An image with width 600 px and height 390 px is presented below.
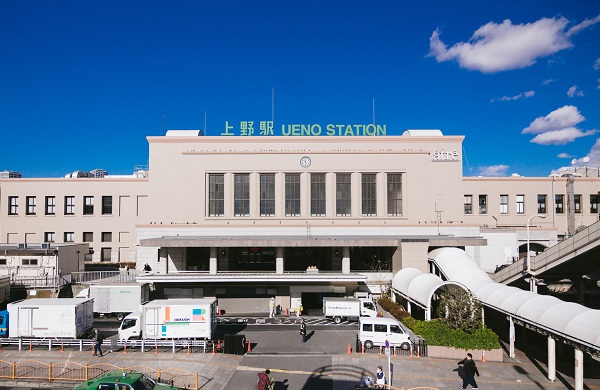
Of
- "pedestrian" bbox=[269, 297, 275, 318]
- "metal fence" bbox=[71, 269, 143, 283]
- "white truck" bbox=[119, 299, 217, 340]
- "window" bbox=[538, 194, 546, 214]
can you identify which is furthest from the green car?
"window" bbox=[538, 194, 546, 214]

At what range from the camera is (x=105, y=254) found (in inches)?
2746

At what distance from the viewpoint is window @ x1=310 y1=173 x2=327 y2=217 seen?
5878 cm

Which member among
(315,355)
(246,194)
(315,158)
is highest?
(315,158)

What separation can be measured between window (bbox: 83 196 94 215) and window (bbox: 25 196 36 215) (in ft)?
26.0

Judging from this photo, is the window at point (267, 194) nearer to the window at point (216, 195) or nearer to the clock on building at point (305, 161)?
the clock on building at point (305, 161)

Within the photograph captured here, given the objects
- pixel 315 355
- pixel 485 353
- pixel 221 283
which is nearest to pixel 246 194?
pixel 221 283

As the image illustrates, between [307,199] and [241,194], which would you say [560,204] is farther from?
[241,194]

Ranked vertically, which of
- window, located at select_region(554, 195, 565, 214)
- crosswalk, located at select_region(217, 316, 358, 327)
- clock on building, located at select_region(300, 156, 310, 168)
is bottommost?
crosswalk, located at select_region(217, 316, 358, 327)

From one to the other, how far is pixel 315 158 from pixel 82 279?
3186 centimetres

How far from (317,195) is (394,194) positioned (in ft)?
33.5

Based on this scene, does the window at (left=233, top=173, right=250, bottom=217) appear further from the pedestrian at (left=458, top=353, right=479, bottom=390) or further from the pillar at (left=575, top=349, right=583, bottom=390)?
the pillar at (left=575, top=349, right=583, bottom=390)

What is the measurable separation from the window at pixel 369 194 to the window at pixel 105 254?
40.4 meters

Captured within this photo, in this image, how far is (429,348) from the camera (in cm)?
3128

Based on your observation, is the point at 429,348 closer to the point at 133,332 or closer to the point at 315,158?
the point at 133,332
